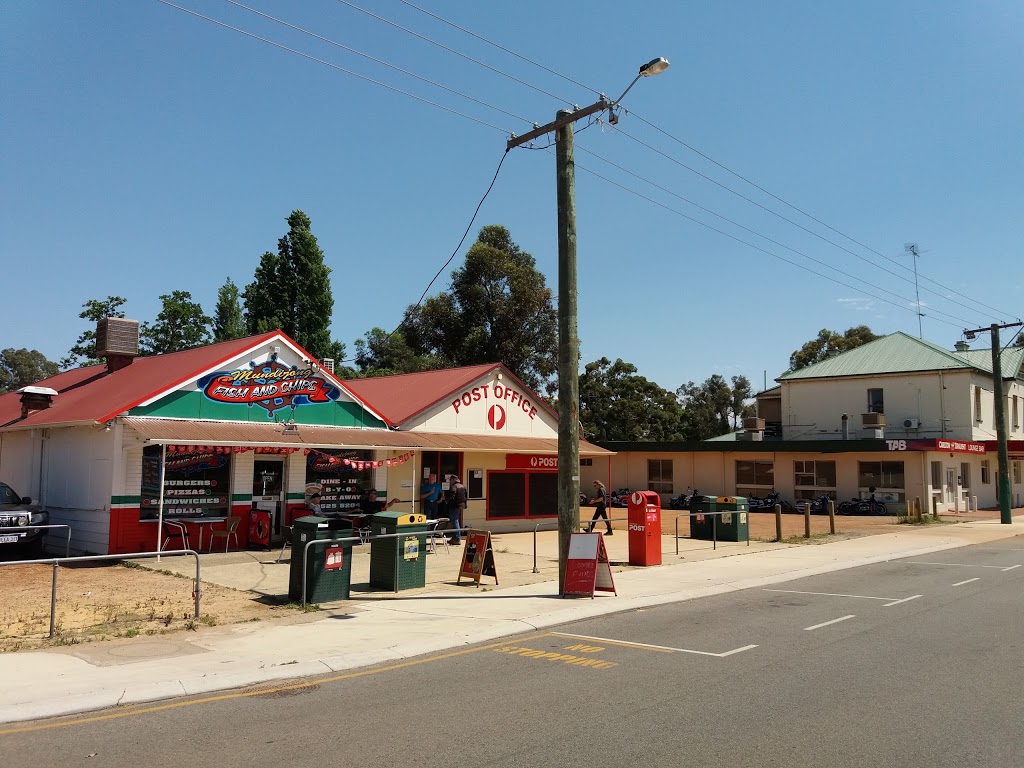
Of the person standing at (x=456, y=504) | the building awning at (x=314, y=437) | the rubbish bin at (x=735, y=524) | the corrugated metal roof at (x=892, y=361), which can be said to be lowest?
the rubbish bin at (x=735, y=524)

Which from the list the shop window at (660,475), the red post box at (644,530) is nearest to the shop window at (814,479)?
the shop window at (660,475)

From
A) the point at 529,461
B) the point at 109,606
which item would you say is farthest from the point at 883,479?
the point at 109,606

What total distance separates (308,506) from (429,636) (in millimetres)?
10389

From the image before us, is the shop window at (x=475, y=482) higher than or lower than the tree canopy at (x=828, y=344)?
lower

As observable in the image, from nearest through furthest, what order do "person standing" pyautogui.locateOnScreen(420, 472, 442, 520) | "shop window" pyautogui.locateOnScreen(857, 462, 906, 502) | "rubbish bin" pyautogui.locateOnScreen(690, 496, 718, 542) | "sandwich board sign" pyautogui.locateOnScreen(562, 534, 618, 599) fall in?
"sandwich board sign" pyautogui.locateOnScreen(562, 534, 618, 599) → "person standing" pyautogui.locateOnScreen(420, 472, 442, 520) → "rubbish bin" pyautogui.locateOnScreen(690, 496, 718, 542) → "shop window" pyautogui.locateOnScreen(857, 462, 906, 502)

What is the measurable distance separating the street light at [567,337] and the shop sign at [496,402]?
1188 centimetres

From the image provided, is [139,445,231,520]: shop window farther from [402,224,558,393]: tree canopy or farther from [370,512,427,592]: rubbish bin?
[402,224,558,393]: tree canopy

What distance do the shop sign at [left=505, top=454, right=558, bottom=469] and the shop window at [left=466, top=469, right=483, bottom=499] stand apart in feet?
3.86

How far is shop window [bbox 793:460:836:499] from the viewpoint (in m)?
37.6

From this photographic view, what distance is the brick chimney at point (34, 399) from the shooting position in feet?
69.1

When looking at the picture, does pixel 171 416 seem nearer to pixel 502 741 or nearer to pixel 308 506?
pixel 308 506

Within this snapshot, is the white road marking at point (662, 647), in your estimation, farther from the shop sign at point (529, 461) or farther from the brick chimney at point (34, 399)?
the brick chimney at point (34, 399)

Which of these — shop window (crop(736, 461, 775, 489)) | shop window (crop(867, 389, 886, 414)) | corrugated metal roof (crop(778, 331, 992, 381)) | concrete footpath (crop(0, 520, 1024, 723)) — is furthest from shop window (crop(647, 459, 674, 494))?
concrete footpath (crop(0, 520, 1024, 723))

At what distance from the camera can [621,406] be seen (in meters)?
55.8
